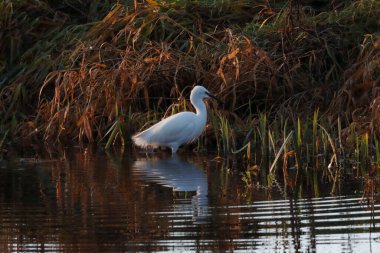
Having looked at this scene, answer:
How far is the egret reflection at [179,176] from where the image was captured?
8.33 meters

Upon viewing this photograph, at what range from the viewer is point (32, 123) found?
13992mm

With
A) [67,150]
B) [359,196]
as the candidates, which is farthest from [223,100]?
[359,196]

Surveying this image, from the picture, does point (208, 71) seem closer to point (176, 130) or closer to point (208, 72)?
point (208, 72)

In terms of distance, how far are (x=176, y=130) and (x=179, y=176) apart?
2.28 meters

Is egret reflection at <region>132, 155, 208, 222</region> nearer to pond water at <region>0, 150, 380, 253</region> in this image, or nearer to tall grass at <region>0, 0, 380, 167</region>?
pond water at <region>0, 150, 380, 253</region>

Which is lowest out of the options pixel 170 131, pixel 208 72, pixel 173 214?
pixel 173 214

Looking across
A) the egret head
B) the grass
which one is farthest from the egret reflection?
the egret head

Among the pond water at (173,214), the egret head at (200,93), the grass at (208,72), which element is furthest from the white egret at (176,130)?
the pond water at (173,214)

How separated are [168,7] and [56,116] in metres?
2.88

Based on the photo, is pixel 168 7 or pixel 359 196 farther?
pixel 168 7

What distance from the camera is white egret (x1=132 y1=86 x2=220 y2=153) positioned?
41.6ft

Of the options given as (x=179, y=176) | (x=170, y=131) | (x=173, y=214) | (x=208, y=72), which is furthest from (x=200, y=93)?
(x=173, y=214)

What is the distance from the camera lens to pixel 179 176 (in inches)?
409

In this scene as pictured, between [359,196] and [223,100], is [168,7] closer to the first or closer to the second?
[223,100]
